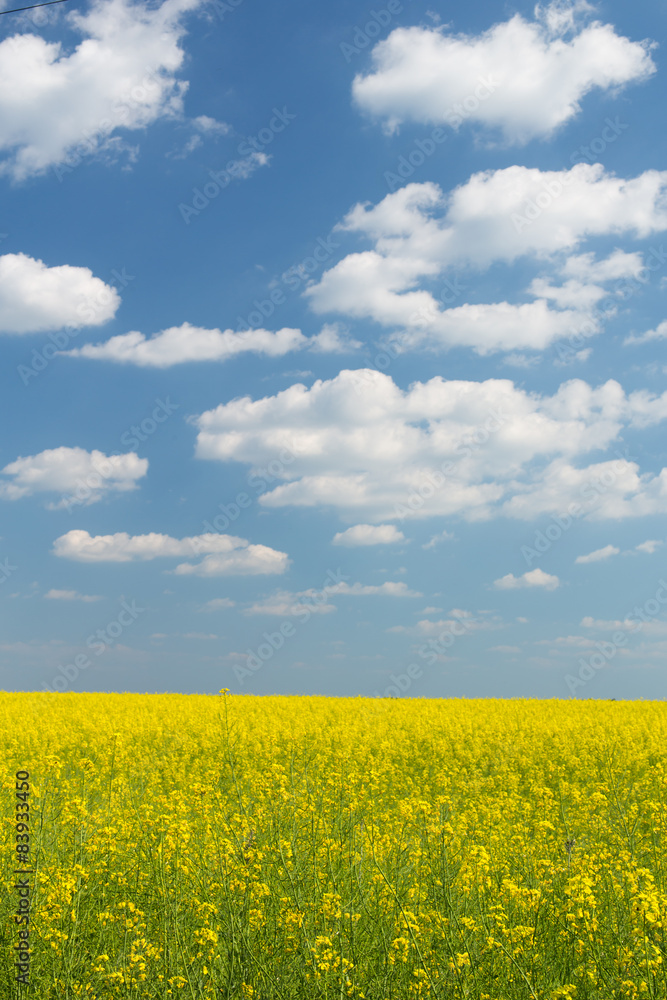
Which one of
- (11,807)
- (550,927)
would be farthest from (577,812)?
(11,807)

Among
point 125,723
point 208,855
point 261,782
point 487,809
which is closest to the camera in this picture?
point 208,855

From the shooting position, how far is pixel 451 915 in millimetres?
3732

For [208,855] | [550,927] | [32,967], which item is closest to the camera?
[32,967]

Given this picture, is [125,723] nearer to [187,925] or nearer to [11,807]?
[11,807]

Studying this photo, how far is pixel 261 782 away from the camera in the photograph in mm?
6250

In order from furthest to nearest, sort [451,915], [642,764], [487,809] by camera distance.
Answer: [642,764] → [487,809] → [451,915]

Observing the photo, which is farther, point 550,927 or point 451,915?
point 550,927

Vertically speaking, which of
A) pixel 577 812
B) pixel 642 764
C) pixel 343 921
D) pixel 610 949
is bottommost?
pixel 642 764

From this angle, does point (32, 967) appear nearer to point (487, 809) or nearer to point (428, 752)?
point (487, 809)

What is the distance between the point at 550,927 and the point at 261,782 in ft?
9.43

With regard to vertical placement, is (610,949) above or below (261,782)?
below

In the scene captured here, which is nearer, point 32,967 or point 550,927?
point 32,967

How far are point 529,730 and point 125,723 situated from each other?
1121cm

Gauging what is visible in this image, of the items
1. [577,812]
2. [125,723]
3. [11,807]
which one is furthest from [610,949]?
[125,723]
